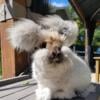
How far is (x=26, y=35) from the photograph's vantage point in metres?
1.48

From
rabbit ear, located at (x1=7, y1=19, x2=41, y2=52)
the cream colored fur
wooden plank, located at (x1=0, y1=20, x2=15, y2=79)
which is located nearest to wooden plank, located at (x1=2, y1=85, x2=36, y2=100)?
the cream colored fur

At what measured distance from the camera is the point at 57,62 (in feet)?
4.59

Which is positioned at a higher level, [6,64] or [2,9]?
[2,9]

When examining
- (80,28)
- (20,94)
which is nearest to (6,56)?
(20,94)

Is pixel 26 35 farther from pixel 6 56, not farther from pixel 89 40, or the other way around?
pixel 89 40

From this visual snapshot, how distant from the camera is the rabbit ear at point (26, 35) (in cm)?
148

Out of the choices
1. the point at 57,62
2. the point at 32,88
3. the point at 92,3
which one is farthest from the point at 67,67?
the point at 92,3

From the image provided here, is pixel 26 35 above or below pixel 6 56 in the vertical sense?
above

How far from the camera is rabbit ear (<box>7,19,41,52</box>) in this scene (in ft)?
4.85

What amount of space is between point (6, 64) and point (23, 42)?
1894mm

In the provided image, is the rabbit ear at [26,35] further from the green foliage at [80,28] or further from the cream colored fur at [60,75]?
the green foliage at [80,28]

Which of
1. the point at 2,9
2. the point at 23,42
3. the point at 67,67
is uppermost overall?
the point at 2,9

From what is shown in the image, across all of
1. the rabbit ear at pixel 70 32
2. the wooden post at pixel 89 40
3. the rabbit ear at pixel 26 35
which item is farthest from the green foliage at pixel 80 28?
the rabbit ear at pixel 26 35

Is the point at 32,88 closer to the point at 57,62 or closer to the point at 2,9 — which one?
the point at 57,62
